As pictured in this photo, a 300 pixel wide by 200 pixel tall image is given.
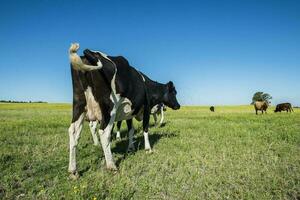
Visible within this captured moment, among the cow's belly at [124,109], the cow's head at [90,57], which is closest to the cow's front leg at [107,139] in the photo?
the cow's belly at [124,109]

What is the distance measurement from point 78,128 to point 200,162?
10.9 ft

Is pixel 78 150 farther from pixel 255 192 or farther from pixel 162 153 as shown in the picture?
pixel 255 192

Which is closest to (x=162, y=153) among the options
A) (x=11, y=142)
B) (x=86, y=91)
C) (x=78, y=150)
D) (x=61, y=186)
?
(x=78, y=150)

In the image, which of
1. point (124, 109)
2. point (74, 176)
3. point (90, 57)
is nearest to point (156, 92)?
point (124, 109)

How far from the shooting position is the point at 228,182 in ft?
22.1

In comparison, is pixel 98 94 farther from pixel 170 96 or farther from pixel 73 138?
pixel 170 96

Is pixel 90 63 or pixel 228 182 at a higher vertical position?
pixel 90 63

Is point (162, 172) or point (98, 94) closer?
point (162, 172)

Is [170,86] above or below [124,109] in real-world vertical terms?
above

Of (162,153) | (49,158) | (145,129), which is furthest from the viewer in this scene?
(145,129)

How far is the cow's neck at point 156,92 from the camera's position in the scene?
13.1 meters

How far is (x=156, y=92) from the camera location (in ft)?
44.0

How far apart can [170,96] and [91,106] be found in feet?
21.6

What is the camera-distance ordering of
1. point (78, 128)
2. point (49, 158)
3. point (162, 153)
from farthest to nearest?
1. point (162, 153)
2. point (49, 158)
3. point (78, 128)
